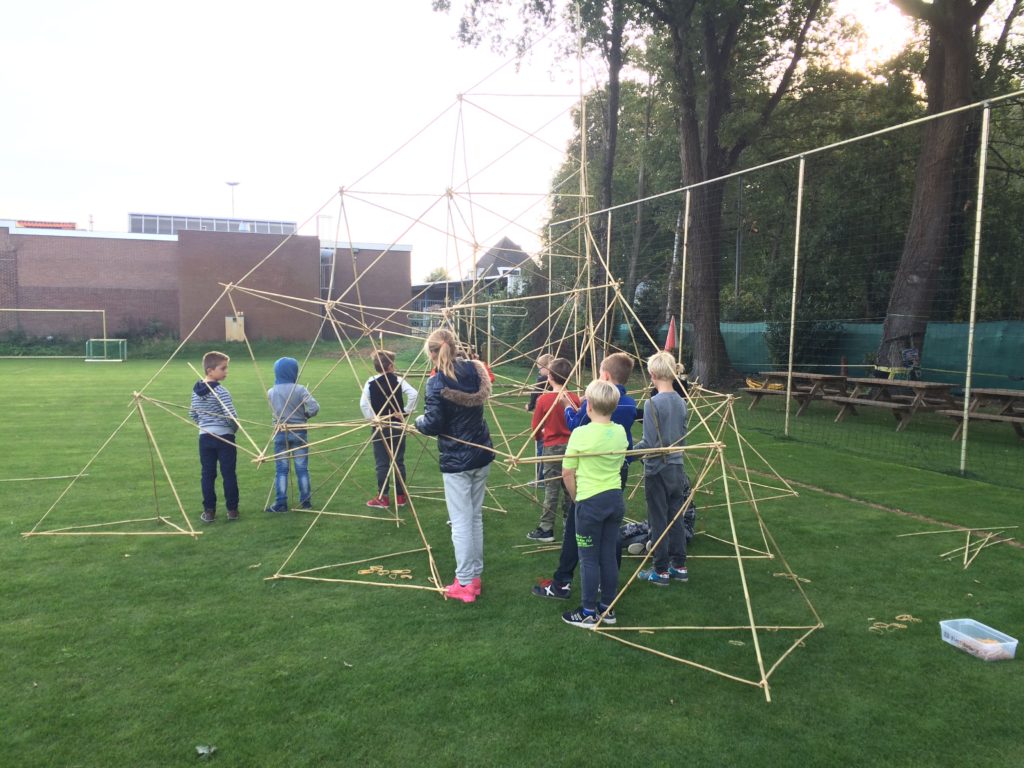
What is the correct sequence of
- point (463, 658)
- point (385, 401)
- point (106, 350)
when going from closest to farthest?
point (463, 658), point (385, 401), point (106, 350)

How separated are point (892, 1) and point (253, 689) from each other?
45.6ft

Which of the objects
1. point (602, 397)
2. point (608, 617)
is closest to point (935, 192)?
point (602, 397)

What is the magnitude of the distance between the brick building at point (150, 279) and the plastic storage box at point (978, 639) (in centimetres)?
2759

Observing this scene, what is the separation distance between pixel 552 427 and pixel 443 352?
1.32 m

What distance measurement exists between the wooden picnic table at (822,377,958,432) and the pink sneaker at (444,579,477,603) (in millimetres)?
8378

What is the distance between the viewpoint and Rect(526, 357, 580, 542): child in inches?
186

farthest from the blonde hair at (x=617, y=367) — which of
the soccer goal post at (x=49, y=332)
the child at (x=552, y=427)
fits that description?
the soccer goal post at (x=49, y=332)

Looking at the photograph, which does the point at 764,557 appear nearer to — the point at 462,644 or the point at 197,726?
the point at 462,644

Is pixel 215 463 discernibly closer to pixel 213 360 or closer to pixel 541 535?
pixel 213 360

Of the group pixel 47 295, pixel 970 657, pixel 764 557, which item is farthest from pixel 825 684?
pixel 47 295

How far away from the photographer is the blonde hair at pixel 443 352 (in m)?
4.01

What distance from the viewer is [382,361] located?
19.2 ft

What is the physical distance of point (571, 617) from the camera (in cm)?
381

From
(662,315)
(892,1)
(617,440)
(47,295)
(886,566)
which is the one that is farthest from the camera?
(47,295)
